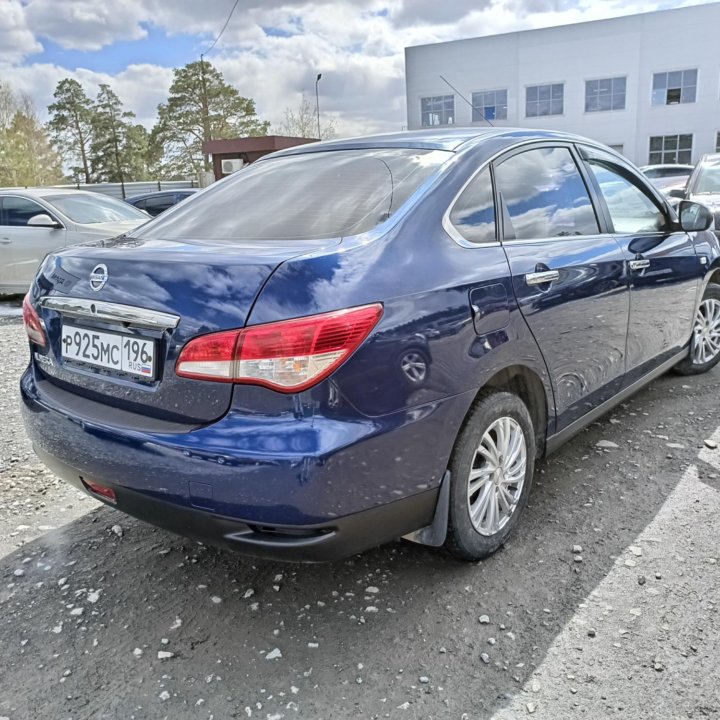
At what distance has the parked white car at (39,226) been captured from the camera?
825 cm

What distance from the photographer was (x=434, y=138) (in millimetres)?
2754

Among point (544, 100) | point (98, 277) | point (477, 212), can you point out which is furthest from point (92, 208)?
point (544, 100)

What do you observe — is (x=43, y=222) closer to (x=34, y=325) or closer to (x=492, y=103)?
(x=34, y=325)

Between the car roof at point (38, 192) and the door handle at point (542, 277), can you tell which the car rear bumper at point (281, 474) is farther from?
the car roof at point (38, 192)

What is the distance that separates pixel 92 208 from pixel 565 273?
7.58 m

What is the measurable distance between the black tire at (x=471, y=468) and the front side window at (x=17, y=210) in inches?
305

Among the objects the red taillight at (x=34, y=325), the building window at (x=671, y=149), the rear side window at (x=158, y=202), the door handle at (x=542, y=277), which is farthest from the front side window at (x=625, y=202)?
the building window at (x=671, y=149)

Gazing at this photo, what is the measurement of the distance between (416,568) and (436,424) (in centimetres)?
75

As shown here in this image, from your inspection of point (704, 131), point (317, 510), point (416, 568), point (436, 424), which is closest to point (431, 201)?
point (436, 424)

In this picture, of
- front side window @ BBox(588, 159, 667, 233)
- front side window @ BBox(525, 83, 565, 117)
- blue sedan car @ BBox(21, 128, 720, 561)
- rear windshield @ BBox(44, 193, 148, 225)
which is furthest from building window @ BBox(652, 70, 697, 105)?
blue sedan car @ BBox(21, 128, 720, 561)

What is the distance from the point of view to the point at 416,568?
101 inches

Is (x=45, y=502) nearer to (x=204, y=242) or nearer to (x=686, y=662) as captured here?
(x=204, y=242)

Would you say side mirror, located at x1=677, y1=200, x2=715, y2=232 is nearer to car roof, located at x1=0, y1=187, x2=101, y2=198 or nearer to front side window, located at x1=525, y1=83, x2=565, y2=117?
car roof, located at x1=0, y1=187, x2=101, y2=198

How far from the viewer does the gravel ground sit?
195cm
